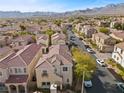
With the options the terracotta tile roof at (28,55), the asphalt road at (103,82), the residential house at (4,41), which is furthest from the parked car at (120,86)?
the residential house at (4,41)

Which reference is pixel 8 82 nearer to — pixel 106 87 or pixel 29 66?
pixel 29 66

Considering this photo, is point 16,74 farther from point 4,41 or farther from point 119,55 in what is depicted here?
point 4,41

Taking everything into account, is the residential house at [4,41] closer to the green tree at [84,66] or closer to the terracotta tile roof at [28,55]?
the terracotta tile roof at [28,55]

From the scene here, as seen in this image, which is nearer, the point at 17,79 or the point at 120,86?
the point at 17,79

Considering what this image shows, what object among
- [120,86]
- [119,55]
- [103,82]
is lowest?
[103,82]

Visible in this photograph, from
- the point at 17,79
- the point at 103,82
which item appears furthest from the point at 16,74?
the point at 103,82

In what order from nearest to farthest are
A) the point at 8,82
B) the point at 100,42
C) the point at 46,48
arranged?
1. the point at 8,82
2. the point at 46,48
3. the point at 100,42

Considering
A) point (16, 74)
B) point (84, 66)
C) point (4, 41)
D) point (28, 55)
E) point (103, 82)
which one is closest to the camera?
point (16, 74)

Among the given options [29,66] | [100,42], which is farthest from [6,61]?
[100,42]

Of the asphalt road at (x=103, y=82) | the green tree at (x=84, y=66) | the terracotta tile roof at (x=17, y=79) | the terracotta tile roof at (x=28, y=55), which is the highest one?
the terracotta tile roof at (x=28, y=55)

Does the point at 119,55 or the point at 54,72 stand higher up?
the point at 54,72

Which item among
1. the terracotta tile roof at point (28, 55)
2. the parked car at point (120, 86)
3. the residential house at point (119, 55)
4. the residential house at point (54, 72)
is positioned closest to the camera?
the residential house at point (54, 72)
